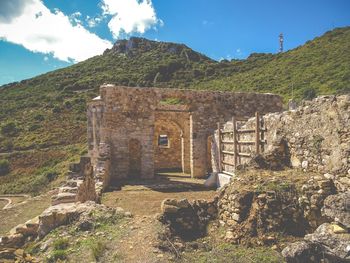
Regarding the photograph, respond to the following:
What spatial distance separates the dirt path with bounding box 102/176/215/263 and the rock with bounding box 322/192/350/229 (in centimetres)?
244

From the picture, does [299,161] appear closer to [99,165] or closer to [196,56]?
[99,165]

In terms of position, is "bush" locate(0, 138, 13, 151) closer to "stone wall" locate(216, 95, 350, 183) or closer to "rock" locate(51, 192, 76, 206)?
"rock" locate(51, 192, 76, 206)

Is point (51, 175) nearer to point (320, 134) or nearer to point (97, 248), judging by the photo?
point (97, 248)

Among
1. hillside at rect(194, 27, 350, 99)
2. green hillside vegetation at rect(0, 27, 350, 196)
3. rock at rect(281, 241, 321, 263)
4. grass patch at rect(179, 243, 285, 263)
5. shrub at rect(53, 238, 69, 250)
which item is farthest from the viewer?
hillside at rect(194, 27, 350, 99)

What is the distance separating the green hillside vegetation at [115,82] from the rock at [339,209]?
19.4m

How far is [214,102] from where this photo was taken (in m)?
16.9

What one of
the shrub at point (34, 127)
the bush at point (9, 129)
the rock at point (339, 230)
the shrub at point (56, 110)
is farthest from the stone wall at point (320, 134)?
the shrub at point (56, 110)

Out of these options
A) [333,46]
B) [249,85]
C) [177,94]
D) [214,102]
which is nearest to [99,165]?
[177,94]

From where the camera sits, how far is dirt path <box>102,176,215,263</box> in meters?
5.16

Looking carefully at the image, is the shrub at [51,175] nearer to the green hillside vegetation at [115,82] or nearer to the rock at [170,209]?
the green hillside vegetation at [115,82]

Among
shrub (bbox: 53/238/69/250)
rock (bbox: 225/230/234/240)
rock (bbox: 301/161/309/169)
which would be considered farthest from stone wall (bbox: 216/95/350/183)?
shrub (bbox: 53/238/69/250)

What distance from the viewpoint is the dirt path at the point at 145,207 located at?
5160mm

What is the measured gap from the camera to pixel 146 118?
15914mm

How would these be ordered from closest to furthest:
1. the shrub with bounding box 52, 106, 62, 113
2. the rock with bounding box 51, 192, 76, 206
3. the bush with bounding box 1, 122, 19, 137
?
the rock with bounding box 51, 192, 76, 206
the bush with bounding box 1, 122, 19, 137
the shrub with bounding box 52, 106, 62, 113
